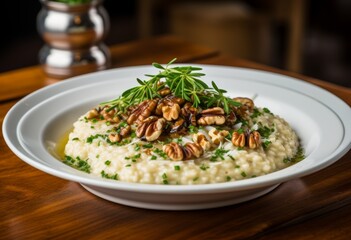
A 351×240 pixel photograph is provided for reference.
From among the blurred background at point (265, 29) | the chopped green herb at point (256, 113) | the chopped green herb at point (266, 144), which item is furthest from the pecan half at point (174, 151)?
the blurred background at point (265, 29)

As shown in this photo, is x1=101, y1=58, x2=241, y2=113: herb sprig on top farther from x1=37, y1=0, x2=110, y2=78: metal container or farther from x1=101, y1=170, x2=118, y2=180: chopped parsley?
x1=37, y1=0, x2=110, y2=78: metal container

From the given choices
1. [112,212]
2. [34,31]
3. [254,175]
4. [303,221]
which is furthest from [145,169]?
[34,31]

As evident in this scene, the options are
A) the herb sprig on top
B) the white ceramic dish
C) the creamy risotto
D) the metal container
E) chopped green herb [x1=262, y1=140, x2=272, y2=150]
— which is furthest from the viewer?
the metal container

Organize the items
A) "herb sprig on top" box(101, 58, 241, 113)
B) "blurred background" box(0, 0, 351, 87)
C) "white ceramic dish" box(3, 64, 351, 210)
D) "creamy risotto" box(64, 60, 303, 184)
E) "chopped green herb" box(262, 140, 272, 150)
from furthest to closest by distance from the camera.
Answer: "blurred background" box(0, 0, 351, 87), "herb sprig on top" box(101, 58, 241, 113), "chopped green herb" box(262, 140, 272, 150), "creamy risotto" box(64, 60, 303, 184), "white ceramic dish" box(3, 64, 351, 210)

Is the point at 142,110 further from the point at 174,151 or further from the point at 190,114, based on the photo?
the point at 174,151

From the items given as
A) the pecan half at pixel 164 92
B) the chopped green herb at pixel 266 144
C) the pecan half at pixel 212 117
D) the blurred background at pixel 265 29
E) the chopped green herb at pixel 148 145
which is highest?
the pecan half at pixel 164 92

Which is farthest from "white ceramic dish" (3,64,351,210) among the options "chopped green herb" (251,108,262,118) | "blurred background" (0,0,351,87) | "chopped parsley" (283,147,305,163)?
"blurred background" (0,0,351,87)

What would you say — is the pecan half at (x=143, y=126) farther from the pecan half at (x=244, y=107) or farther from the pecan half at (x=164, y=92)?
the pecan half at (x=244, y=107)
